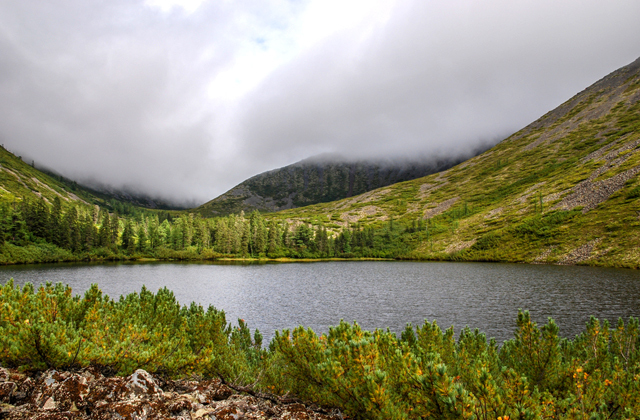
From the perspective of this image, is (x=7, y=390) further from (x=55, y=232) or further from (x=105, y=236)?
(x=55, y=232)

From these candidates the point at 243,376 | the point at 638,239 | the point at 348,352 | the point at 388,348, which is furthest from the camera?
the point at 638,239

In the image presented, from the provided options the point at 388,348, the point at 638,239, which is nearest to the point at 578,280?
the point at 638,239

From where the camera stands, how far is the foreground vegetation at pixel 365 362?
5602 millimetres

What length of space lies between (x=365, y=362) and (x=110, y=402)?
531 centimetres

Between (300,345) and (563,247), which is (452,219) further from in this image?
(300,345)

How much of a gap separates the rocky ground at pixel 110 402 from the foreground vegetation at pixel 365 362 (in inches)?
14.6

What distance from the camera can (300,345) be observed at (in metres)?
8.59

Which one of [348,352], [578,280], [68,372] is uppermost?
[348,352]

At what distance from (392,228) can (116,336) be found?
565 ft

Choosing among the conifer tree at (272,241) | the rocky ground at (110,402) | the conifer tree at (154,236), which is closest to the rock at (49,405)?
the rocky ground at (110,402)

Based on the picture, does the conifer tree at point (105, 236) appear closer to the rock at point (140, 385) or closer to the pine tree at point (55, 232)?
the pine tree at point (55, 232)

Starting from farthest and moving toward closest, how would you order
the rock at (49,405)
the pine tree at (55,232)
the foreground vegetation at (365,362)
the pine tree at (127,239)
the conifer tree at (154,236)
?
the conifer tree at (154,236), the pine tree at (127,239), the pine tree at (55,232), the rock at (49,405), the foreground vegetation at (365,362)

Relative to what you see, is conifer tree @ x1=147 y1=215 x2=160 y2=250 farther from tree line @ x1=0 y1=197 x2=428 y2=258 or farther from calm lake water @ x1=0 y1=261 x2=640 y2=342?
calm lake water @ x1=0 y1=261 x2=640 y2=342

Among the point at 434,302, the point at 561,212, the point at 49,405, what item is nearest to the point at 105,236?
the point at 434,302
